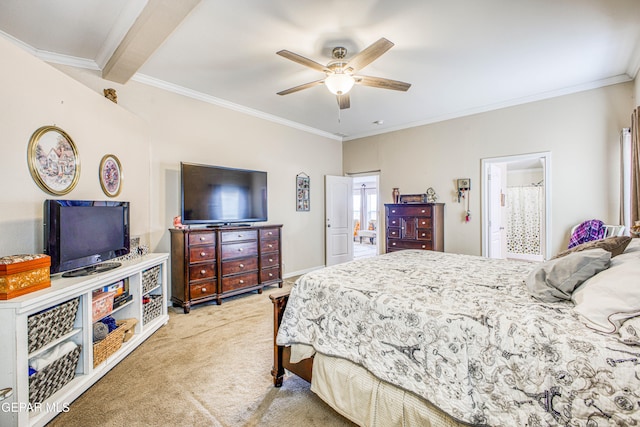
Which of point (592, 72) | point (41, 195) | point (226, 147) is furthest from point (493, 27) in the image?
point (41, 195)

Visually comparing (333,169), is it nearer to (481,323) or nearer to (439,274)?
(439,274)

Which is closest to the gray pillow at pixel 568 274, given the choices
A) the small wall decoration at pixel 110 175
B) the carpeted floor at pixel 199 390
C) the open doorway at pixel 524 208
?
the carpeted floor at pixel 199 390

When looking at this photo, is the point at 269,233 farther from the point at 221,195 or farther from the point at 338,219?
the point at 338,219

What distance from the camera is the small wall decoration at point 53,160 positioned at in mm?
→ 2055

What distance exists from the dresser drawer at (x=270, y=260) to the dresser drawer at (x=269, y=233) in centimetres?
27

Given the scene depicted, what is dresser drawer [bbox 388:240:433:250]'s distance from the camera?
4.46 meters

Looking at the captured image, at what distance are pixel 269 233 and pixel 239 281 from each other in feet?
2.62

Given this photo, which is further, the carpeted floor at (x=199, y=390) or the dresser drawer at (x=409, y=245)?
the dresser drawer at (x=409, y=245)

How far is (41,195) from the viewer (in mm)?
2121

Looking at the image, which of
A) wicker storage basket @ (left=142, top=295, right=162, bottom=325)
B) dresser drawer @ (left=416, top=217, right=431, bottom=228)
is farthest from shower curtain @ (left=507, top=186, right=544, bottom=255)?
wicker storage basket @ (left=142, top=295, right=162, bottom=325)

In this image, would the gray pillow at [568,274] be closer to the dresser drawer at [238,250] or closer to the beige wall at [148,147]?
the dresser drawer at [238,250]

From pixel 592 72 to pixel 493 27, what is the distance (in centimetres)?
187

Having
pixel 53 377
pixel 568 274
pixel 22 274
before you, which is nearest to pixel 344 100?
pixel 568 274

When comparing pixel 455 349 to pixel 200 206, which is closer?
pixel 455 349
